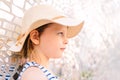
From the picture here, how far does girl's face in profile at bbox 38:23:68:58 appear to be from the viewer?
908mm

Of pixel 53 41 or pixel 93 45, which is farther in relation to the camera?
pixel 93 45

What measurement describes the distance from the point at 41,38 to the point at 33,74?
119mm

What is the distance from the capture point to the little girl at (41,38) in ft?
2.91

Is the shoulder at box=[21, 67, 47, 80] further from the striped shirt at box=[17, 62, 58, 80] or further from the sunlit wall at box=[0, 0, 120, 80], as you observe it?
the sunlit wall at box=[0, 0, 120, 80]

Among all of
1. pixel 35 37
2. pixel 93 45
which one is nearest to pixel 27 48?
pixel 35 37

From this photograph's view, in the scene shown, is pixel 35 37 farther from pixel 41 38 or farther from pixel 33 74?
pixel 33 74

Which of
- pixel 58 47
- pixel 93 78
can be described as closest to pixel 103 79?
pixel 93 78

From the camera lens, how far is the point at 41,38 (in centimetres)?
91

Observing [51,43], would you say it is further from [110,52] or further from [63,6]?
[110,52]

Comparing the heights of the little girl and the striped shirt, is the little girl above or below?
above

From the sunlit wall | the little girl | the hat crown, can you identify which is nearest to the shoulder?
the little girl

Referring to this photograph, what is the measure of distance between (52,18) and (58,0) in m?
0.35

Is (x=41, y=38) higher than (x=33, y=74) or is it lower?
higher

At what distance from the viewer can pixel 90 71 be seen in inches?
54.4
